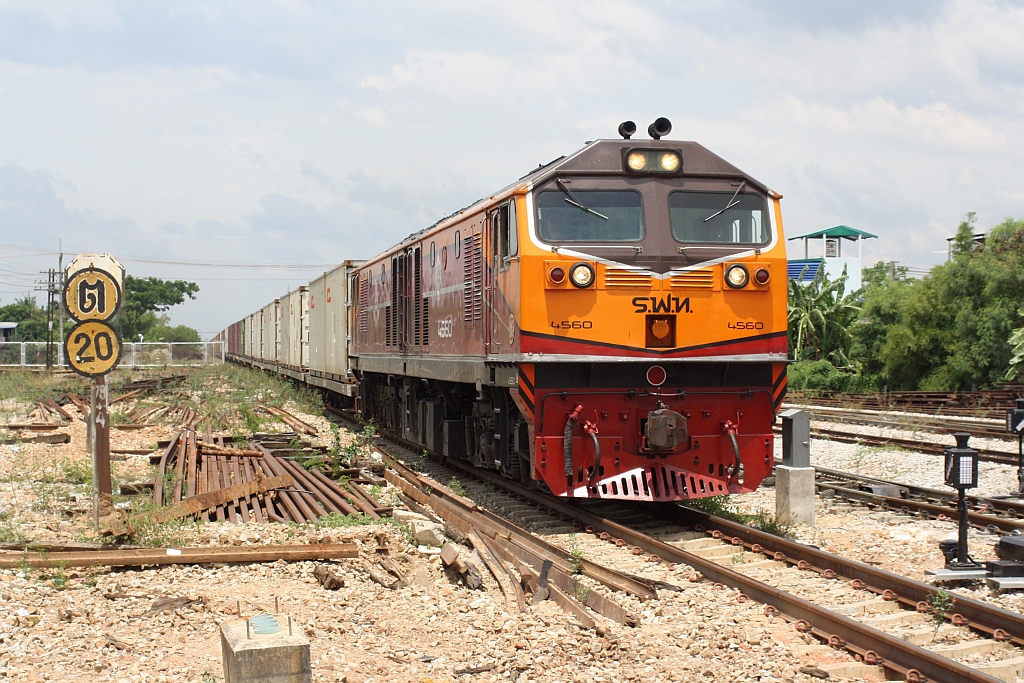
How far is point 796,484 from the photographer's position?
10.2 meters

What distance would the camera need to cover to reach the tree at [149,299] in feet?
276

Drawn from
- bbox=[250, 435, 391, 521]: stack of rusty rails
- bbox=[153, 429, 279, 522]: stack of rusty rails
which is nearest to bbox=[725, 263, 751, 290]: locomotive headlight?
bbox=[250, 435, 391, 521]: stack of rusty rails

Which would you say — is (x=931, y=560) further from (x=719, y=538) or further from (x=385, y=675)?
(x=385, y=675)

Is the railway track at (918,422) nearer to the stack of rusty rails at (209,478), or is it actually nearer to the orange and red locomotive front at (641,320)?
the orange and red locomotive front at (641,320)

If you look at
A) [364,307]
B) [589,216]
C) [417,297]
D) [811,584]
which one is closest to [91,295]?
[589,216]

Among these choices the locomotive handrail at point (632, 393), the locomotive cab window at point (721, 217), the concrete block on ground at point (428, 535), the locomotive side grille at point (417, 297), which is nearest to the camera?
the concrete block on ground at point (428, 535)

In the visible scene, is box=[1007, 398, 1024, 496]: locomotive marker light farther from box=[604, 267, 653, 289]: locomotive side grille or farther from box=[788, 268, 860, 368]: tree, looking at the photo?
box=[788, 268, 860, 368]: tree

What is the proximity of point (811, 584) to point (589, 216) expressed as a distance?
4057 mm

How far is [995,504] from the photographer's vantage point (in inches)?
442

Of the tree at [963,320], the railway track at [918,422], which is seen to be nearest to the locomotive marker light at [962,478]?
the railway track at [918,422]

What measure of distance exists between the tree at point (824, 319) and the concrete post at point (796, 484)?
3269 cm

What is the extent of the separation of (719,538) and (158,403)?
21.5 m

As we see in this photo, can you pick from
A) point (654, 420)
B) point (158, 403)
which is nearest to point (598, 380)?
point (654, 420)

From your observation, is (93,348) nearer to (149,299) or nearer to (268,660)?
(268,660)
